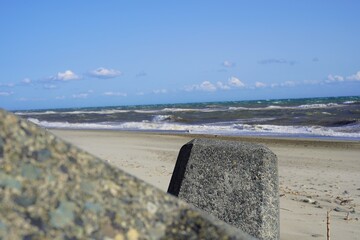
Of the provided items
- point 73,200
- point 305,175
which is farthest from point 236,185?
point 305,175

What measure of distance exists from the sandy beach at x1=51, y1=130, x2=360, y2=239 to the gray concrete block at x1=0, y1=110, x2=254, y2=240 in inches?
165

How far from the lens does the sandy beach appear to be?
5638 mm

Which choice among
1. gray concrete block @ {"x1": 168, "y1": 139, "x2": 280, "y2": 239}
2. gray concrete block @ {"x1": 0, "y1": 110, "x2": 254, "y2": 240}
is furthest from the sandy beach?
gray concrete block @ {"x1": 0, "y1": 110, "x2": 254, "y2": 240}

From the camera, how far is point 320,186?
29.3 ft

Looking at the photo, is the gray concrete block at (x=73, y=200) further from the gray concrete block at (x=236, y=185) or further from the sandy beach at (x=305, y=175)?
the sandy beach at (x=305, y=175)

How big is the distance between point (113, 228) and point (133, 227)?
50mm

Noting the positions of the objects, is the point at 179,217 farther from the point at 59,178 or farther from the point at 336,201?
the point at 336,201

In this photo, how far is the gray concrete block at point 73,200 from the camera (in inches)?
40.0

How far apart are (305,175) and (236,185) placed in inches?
284

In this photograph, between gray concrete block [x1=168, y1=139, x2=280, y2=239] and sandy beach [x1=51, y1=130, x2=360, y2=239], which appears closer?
gray concrete block [x1=168, y1=139, x2=280, y2=239]

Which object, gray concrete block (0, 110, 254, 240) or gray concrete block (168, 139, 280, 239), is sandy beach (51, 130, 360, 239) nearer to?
gray concrete block (168, 139, 280, 239)

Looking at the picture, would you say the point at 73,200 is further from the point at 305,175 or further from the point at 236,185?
the point at 305,175

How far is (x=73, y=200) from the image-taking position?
41.8 inches

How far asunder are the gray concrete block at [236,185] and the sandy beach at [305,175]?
169cm
